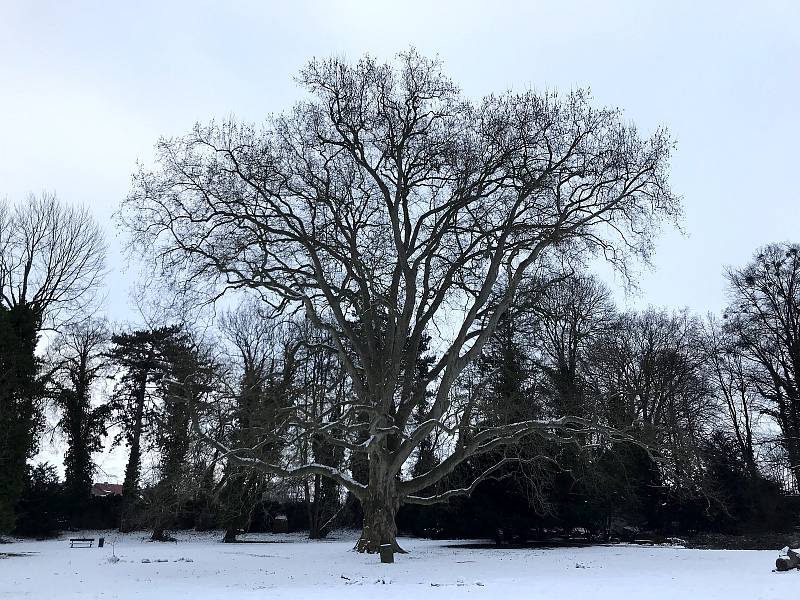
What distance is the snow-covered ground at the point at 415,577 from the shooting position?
1107 cm

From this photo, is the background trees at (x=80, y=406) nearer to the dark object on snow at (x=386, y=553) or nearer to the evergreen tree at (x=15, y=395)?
the evergreen tree at (x=15, y=395)

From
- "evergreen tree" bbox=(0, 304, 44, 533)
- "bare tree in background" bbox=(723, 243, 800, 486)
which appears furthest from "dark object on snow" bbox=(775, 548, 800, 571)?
"evergreen tree" bbox=(0, 304, 44, 533)

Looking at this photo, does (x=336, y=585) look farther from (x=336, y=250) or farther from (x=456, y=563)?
(x=336, y=250)

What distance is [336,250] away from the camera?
21.3 meters

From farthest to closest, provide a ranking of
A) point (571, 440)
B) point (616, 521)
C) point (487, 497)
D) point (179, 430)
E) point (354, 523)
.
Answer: point (354, 523)
point (616, 521)
point (487, 497)
point (571, 440)
point (179, 430)

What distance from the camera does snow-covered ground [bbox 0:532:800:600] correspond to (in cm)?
1107

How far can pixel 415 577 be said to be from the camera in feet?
46.5

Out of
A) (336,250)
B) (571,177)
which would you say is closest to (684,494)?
(571,177)

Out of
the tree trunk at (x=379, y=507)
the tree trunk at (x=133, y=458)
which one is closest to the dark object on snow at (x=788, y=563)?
the tree trunk at (x=379, y=507)

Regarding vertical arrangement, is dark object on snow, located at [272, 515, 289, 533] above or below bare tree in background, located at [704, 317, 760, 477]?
below

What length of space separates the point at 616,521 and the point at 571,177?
2183cm

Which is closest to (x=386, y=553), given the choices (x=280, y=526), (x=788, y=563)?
(x=788, y=563)

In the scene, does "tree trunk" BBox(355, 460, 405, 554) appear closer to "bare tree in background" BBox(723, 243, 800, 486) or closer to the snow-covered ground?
the snow-covered ground

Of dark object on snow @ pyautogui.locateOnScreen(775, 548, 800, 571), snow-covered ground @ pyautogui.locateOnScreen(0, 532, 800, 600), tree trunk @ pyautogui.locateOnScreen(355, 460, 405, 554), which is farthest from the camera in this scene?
tree trunk @ pyautogui.locateOnScreen(355, 460, 405, 554)
